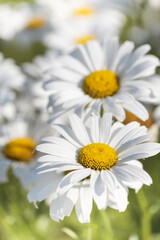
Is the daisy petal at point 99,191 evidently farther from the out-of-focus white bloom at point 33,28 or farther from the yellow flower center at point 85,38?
the out-of-focus white bloom at point 33,28

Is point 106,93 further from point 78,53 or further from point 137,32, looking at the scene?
point 137,32

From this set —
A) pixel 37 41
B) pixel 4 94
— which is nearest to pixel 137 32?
pixel 37 41

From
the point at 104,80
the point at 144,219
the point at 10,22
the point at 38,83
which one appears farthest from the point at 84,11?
the point at 144,219

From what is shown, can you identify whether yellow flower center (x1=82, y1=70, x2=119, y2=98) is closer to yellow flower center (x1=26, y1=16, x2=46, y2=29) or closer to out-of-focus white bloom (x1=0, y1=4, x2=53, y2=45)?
out-of-focus white bloom (x1=0, y1=4, x2=53, y2=45)

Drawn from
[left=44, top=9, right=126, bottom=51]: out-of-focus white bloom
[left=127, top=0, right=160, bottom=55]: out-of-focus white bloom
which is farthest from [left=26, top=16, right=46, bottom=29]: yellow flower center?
[left=127, top=0, right=160, bottom=55]: out-of-focus white bloom

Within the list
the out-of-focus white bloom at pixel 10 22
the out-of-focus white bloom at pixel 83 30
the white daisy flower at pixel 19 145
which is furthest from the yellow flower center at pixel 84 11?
the white daisy flower at pixel 19 145

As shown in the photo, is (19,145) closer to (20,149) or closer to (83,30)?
(20,149)

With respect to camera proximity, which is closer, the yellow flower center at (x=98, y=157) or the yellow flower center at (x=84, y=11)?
the yellow flower center at (x=98, y=157)
